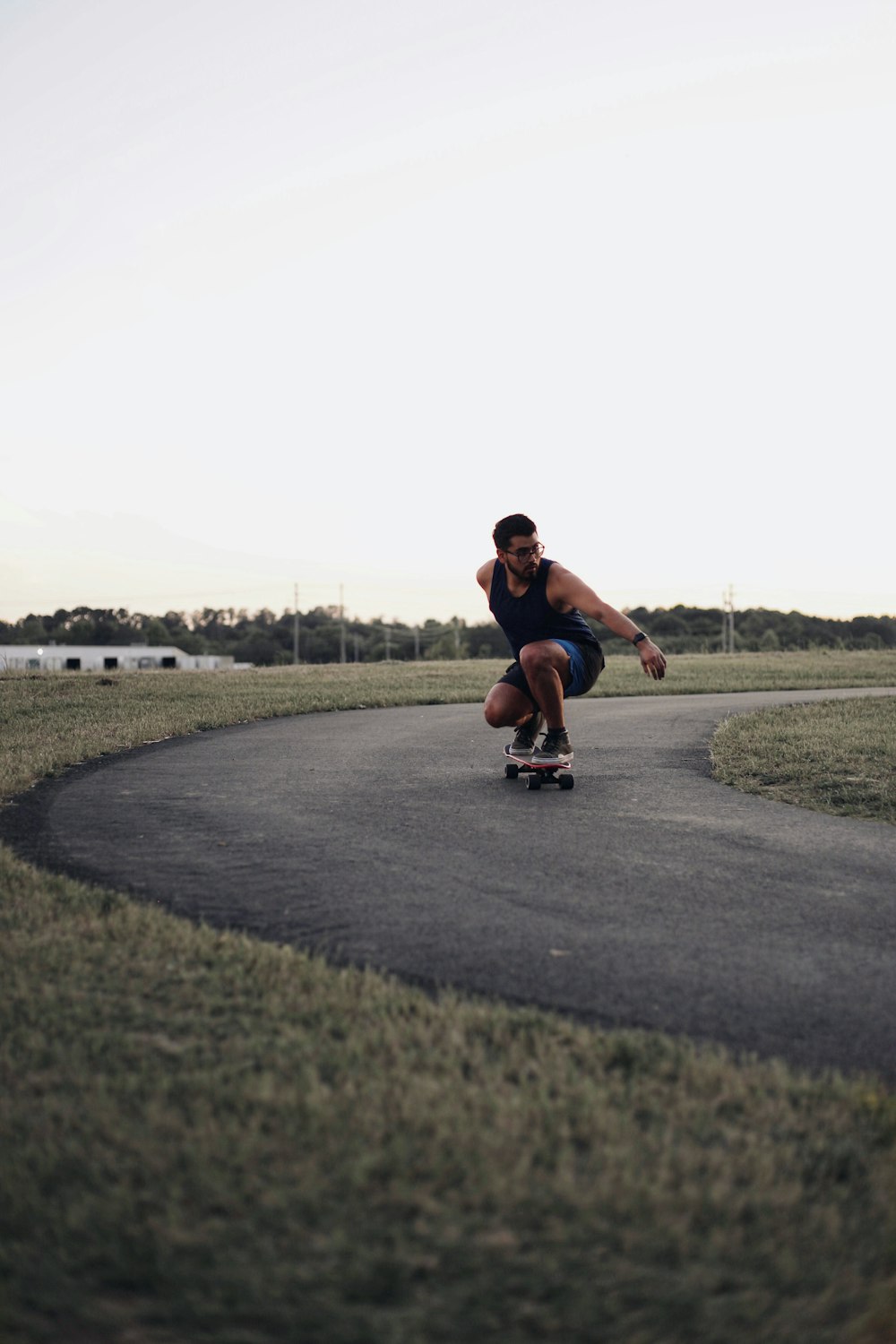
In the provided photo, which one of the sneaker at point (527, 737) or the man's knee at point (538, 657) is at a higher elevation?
the man's knee at point (538, 657)

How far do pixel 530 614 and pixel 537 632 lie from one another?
0.47 feet

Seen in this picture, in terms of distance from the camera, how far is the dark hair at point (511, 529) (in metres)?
7.25

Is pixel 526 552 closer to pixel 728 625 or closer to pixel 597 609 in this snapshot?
pixel 597 609

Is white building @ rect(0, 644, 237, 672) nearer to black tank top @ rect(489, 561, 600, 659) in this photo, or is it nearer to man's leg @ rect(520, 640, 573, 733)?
black tank top @ rect(489, 561, 600, 659)

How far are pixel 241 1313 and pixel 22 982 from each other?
1.66 metres

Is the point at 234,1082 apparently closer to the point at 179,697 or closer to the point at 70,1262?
the point at 70,1262

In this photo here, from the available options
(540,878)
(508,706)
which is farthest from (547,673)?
(540,878)

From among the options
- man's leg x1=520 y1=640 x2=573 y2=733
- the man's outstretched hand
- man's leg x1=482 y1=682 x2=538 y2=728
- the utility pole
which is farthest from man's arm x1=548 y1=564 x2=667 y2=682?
the utility pole

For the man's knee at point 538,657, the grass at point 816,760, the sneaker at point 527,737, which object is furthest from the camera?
the sneaker at point 527,737

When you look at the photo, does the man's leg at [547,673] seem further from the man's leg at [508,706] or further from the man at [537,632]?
Answer: the man's leg at [508,706]

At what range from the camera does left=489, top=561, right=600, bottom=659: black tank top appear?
7.64 meters

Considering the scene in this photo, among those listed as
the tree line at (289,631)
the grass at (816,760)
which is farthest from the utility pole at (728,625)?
the grass at (816,760)

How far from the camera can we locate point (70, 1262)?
179cm

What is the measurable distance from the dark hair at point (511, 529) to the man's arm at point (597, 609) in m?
0.44
